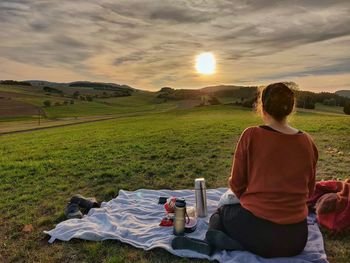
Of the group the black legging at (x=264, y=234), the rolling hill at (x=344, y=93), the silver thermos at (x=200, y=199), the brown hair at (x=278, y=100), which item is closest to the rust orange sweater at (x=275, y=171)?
the black legging at (x=264, y=234)

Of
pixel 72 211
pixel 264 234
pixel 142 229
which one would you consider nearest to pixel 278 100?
pixel 264 234

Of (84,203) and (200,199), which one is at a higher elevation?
(200,199)

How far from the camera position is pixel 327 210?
541 centimetres

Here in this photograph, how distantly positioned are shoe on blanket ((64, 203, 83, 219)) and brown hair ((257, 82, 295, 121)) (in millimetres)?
3993

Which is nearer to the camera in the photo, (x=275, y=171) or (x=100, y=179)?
(x=275, y=171)

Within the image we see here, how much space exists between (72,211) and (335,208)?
4601 millimetres

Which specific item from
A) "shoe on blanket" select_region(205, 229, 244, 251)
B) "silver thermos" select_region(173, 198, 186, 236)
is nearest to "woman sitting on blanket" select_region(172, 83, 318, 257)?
"shoe on blanket" select_region(205, 229, 244, 251)

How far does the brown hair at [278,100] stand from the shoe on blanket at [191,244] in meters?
2.06

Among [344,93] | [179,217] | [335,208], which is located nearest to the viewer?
[179,217]

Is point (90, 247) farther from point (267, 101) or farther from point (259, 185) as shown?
point (267, 101)

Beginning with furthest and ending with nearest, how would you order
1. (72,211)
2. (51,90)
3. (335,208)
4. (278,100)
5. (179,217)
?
1. (51,90)
2. (72,211)
3. (335,208)
4. (179,217)
5. (278,100)

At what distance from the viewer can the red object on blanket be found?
17.2ft

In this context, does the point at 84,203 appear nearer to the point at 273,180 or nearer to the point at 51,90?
the point at 273,180

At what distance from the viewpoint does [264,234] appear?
4285mm
